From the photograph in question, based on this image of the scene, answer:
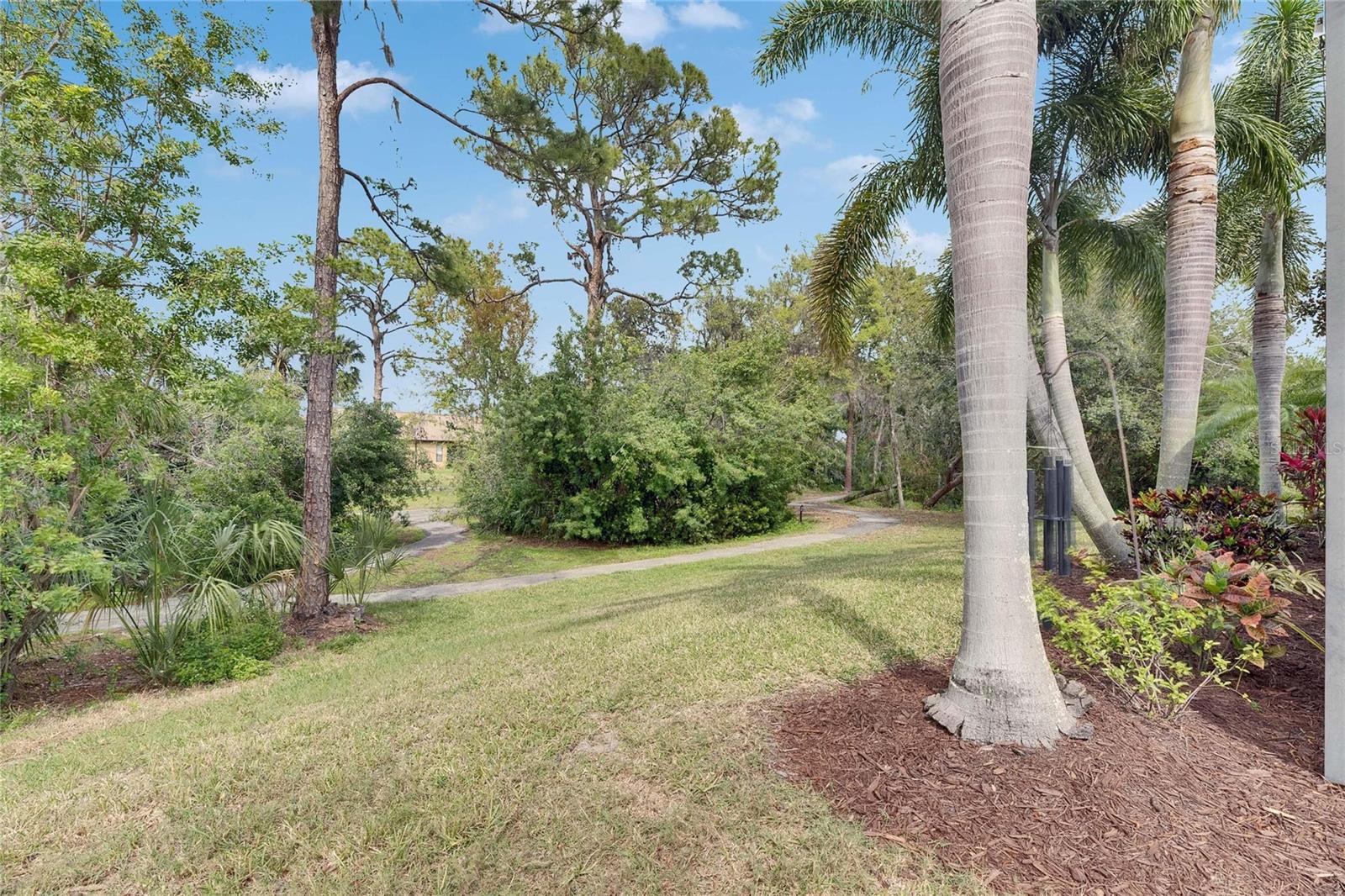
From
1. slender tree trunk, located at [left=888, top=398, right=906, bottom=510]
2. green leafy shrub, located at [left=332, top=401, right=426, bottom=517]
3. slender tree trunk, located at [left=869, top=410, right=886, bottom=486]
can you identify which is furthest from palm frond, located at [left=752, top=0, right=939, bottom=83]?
slender tree trunk, located at [left=869, top=410, right=886, bottom=486]

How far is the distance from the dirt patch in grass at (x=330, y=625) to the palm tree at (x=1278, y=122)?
12.1 metres

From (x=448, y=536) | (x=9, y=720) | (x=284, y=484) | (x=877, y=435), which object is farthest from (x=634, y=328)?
(x=9, y=720)

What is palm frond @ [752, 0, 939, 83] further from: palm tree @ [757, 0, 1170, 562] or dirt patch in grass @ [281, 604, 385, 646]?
dirt patch in grass @ [281, 604, 385, 646]

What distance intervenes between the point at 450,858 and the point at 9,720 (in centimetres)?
507

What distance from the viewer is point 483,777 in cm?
307

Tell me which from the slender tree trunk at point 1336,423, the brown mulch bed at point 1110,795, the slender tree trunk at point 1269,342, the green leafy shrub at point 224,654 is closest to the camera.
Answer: the brown mulch bed at point 1110,795

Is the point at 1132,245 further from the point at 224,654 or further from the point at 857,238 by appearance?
the point at 224,654

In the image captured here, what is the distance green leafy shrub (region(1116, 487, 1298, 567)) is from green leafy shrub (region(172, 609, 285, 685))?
860 cm

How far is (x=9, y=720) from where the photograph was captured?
16.4 feet

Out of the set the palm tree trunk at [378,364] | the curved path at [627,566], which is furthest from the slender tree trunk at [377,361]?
the curved path at [627,566]

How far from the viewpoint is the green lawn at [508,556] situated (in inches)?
476

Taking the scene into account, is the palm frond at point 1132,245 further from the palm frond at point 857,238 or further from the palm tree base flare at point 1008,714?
the palm tree base flare at point 1008,714

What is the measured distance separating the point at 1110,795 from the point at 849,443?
1163 inches

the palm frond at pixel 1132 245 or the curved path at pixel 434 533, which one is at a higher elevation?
the palm frond at pixel 1132 245
